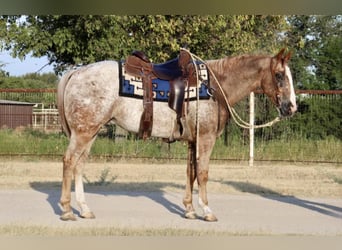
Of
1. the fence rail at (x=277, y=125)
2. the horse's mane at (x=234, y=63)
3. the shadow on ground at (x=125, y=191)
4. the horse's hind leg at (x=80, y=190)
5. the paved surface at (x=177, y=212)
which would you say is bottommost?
the paved surface at (x=177, y=212)

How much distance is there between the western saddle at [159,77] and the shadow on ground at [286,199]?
108 inches

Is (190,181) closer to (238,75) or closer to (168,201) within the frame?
(168,201)

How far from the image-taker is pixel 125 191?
10414 millimetres

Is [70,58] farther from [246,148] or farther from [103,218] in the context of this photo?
[103,218]

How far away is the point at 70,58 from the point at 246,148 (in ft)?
24.5

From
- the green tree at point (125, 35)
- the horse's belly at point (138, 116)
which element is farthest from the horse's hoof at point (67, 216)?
the green tree at point (125, 35)

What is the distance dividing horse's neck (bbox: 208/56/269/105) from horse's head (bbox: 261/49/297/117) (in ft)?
0.82

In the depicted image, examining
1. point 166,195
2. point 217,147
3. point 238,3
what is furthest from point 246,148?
point 238,3

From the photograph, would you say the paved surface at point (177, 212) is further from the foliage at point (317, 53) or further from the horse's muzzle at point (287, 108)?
the foliage at point (317, 53)

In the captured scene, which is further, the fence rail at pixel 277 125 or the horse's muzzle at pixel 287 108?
the fence rail at pixel 277 125

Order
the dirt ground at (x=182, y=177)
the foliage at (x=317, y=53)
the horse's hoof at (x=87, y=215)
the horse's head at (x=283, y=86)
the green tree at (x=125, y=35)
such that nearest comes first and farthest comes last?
the horse's head at (x=283, y=86)
the horse's hoof at (x=87, y=215)
the dirt ground at (x=182, y=177)
the green tree at (x=125, y=35)
the foliage at (x=317, y=53)

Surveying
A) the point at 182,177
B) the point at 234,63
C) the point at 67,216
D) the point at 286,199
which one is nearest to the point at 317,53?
the point at 182,177

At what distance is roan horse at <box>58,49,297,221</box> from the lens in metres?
7.48

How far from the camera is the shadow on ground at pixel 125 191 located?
881 cm
